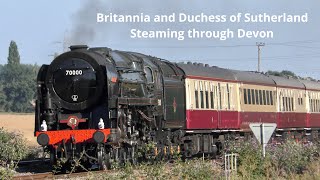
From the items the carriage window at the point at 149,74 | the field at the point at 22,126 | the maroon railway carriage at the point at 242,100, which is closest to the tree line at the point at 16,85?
the field at the point at 22,126

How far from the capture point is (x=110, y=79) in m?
18.0

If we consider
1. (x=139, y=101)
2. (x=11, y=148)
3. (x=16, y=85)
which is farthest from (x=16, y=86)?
(x=139, y=101)

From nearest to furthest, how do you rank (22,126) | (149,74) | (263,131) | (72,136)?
(263,131) < (72,136) < (149,74) < (22,126)

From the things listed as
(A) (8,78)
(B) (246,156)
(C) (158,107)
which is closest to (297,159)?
(B) (246,156)

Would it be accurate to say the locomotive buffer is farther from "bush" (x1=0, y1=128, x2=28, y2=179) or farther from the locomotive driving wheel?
"bush" (x1=0, y1=128, x2=28, y2=179)

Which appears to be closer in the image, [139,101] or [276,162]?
[276,162]

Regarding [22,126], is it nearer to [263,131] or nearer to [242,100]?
[242,100]

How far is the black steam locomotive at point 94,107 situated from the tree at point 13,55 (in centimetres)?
13246

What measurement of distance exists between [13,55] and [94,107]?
135696 millimetres

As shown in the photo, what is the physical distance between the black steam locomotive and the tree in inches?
5215

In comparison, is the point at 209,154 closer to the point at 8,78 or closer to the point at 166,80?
the point at 166,80

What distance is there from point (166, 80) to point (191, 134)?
9.85 ft

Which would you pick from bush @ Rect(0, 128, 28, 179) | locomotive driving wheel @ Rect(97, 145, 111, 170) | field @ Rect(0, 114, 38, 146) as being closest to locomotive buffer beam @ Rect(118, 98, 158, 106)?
Answer: locomotive driving wheel @ Rect(97, 145, 111, 170)

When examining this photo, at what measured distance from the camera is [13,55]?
5896 inches
